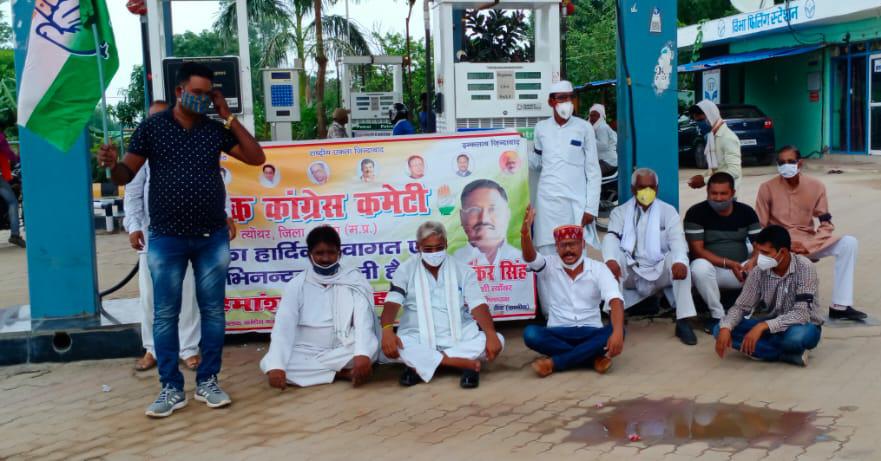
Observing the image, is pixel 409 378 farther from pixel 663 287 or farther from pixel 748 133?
pixel 748 133

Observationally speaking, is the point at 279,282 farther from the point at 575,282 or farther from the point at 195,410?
the point at 575,282

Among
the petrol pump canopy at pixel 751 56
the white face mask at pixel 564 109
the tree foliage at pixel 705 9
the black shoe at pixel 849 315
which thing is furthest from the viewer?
the tree foliage at pixel 705 9

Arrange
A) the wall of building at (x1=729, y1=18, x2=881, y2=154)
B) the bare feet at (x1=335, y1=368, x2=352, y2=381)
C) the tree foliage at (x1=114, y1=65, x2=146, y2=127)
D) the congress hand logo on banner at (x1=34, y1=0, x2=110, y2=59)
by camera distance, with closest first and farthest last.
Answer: the bare feet at (x1=335, y1=368, x2=352, y2=381)
the congress hand logo on banner at (x1=34, y1=0, x2=110, y2=59)
the wall of building at (x1=729, y1=18, x2=881, y2=154)
the tree foliage at (x1=114, y1=65, x2=146, y2=127)

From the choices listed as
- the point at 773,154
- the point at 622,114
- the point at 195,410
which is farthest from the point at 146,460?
the point at 773,154

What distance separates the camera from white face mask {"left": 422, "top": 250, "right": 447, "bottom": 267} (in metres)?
5.97

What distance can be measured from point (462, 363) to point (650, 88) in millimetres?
2968

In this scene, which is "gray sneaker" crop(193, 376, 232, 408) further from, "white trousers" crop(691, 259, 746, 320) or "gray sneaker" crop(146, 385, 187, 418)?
"white trousers" crop(691, 259, 746, 320)

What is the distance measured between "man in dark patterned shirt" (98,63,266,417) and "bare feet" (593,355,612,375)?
2345 mm

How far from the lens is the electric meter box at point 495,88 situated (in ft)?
27.5

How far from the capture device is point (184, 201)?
204 inches

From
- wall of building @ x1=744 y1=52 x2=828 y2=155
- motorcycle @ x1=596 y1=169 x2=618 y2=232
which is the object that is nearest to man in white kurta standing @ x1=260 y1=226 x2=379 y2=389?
motorcycle @ x1=596 y1=169 x2=618 y2=232

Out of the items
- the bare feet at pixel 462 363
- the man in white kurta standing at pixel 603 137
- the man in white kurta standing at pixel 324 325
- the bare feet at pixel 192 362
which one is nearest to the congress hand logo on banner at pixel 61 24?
the man in white kurta standing at pixel 324 325

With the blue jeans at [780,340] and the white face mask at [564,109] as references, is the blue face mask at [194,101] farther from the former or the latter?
the blue jeans at [780,340]

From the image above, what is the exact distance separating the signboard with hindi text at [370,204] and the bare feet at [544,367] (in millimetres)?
1118
